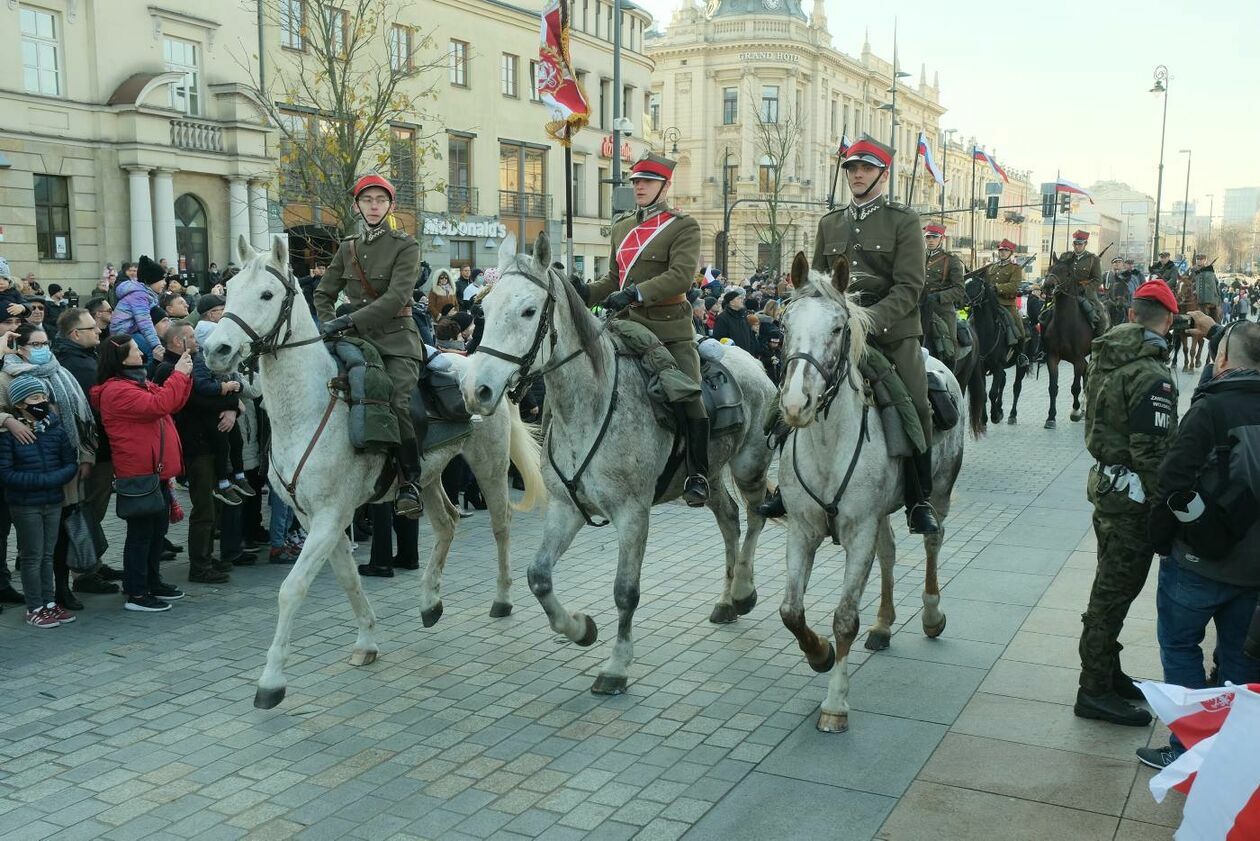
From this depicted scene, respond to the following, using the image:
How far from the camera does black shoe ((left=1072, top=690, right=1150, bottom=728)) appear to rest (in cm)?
598

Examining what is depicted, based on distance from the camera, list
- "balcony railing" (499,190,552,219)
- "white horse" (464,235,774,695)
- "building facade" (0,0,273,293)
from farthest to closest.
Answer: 1. "balcony railing" (499,190,552,219)
2. "building facade" (0,0,273,293)
3. "white horse" (464,235,774,695)

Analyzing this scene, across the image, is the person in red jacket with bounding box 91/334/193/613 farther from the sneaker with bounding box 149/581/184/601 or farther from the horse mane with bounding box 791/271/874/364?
the horse mane with bounding box 791/271/874/364

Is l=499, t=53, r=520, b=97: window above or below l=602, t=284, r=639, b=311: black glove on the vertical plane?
above

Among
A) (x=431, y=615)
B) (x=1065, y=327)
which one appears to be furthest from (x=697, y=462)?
(x=1065, y=327)

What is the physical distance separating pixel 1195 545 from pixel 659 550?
5999mm

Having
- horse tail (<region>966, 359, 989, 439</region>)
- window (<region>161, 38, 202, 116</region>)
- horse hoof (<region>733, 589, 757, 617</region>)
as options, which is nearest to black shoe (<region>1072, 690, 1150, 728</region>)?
horse hoof (<region>733, 589, 757, 617</region>)

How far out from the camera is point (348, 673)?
23.2ft

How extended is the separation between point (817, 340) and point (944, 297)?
31.2ft

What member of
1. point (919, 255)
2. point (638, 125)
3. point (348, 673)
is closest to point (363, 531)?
point (348, 673)

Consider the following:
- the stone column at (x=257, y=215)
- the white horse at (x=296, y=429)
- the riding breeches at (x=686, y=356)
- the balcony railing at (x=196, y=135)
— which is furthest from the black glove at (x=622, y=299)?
the stone column at (x=257, y=215)

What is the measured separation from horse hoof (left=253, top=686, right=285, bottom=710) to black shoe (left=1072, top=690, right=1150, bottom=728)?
15.2 feet

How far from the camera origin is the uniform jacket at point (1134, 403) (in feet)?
18.5

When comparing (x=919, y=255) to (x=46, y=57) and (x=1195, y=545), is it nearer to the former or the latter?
(x=1195, y=545)

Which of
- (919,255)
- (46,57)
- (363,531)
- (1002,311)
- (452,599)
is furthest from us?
(46,57)
